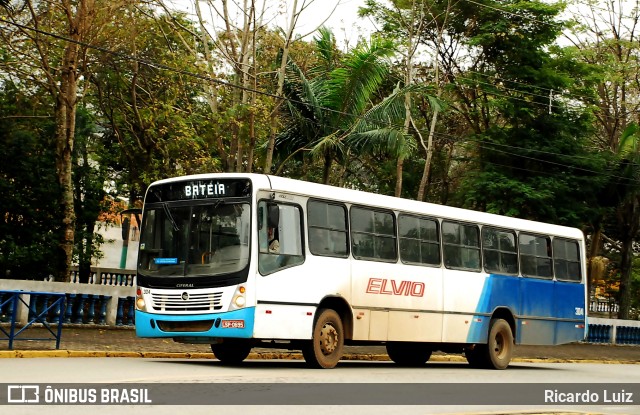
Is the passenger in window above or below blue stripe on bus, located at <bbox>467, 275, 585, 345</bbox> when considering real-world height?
above

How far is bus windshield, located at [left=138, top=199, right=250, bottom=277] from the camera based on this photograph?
16.2 metres

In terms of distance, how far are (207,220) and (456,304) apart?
249 inches

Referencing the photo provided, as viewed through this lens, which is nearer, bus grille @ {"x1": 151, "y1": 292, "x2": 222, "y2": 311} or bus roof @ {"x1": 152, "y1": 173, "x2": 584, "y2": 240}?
bus grille @ {"x1": 151, "y1": 292, "x2": 222, "y2": 311}

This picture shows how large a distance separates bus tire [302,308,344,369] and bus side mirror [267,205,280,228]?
187cm

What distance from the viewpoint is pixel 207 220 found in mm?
16578

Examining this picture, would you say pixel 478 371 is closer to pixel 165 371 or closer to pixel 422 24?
pixel 165 371

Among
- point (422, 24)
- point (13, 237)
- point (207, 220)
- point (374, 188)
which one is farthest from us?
point (374, 188)

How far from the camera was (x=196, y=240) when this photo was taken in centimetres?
1645

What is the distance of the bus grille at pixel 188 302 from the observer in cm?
1612

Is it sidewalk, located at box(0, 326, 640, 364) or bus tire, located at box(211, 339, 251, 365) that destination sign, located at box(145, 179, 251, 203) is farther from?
sidewalk, located at box(0, 326, 640, 364)

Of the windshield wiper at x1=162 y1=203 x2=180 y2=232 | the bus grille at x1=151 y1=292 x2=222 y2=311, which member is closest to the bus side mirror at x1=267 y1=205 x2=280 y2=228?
the bus grille at x1=151 y1=292 x2=222 y2=311

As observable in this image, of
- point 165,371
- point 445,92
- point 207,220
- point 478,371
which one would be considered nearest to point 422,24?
point 445,92

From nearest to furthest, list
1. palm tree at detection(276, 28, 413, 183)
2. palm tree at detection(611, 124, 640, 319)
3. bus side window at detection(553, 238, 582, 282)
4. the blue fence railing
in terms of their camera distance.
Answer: the blue fence railing
bus side window at detection(553, 238, 582, 282)
palm tree at detection(276, 28, 413, 183)
palm tree at detection(611, 124, 640, 319)

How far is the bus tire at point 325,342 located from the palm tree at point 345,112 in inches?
449
